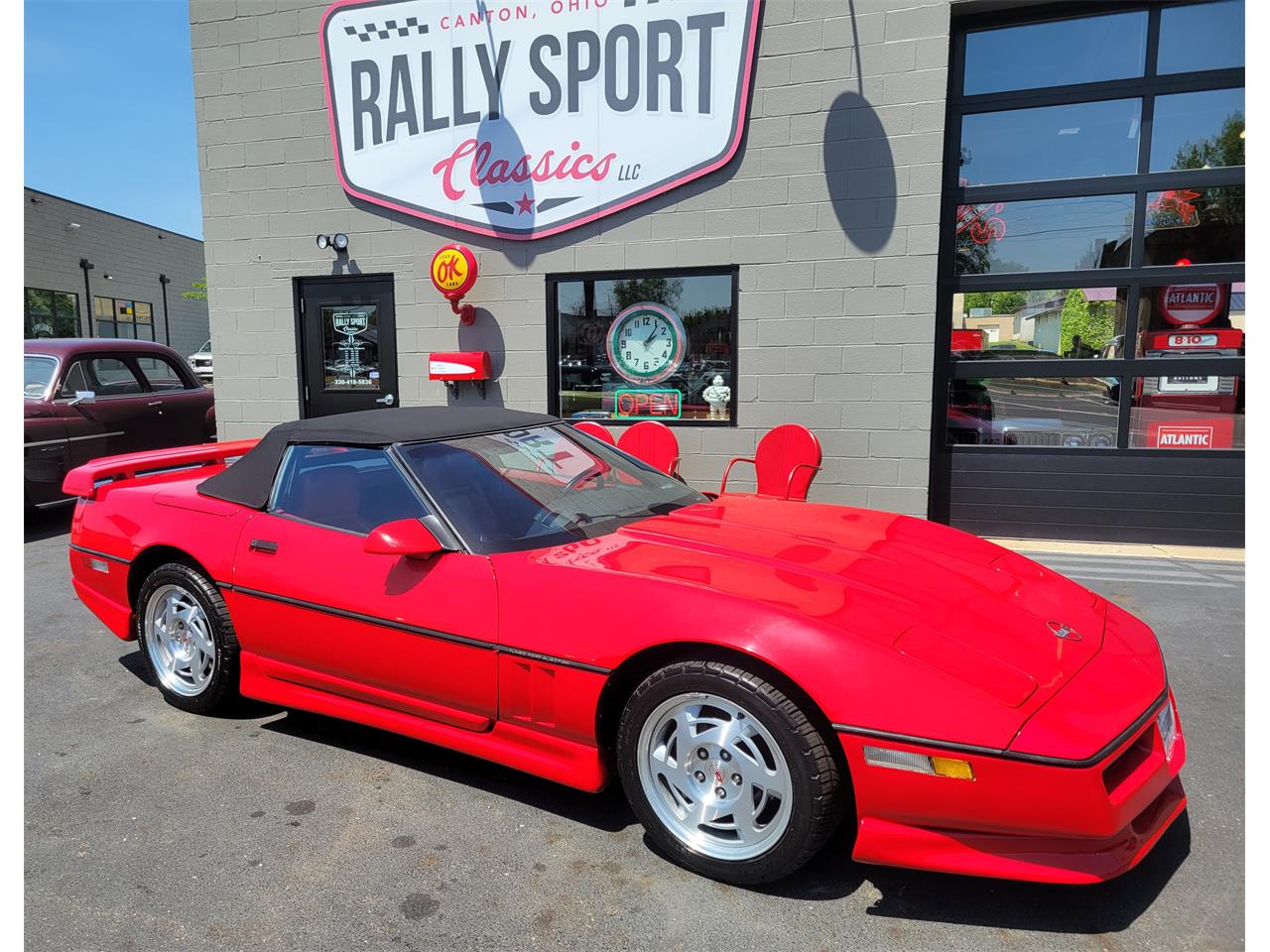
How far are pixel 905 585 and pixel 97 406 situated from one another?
8516 millimetres

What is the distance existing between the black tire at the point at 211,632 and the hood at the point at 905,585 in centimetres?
178

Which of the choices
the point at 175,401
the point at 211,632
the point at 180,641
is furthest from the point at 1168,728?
the point at 175,401

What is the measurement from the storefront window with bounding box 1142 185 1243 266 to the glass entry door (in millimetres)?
6676

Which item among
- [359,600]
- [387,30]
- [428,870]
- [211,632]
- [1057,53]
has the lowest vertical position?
[428,870]

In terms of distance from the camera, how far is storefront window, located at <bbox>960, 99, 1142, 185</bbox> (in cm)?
655

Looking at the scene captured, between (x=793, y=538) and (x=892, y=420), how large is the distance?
3.95 m

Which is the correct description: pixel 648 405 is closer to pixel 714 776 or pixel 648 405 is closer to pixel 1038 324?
pixel 1038 324

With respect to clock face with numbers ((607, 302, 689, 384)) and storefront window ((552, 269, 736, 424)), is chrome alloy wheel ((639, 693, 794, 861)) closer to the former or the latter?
storefront window ((552, 269, 736, 424))

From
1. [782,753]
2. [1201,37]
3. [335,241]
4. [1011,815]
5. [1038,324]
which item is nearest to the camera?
[1011,815]

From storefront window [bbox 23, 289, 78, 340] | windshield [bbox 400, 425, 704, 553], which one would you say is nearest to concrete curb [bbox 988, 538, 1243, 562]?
windshield [bbox 400, 425, 704, 553]

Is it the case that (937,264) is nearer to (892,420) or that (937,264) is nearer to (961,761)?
(892,420)

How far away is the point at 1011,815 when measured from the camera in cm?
204

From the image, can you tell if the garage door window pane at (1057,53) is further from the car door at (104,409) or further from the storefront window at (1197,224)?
the car door at (104,409)

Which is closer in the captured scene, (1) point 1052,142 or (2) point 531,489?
(2) point 531,489
